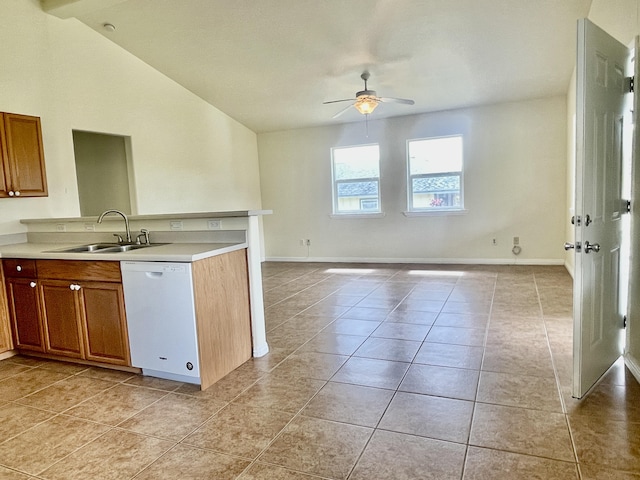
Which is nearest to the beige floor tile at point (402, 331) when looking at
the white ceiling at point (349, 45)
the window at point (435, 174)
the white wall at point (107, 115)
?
the white ceiling at point (349, 45)

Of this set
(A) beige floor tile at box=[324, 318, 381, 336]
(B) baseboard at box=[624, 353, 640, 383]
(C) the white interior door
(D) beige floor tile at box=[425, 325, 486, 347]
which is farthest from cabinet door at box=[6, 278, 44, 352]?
(B) baseboard at box=[624, 353, 640, 383]

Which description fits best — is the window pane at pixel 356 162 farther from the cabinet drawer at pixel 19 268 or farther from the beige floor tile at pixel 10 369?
the beige floor tile at pixel 10 369

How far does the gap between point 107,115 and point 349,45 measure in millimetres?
2975

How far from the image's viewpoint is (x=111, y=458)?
1885mm

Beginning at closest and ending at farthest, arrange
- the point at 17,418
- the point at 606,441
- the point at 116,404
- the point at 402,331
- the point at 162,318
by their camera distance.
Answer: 1. the point at 606,441
2. the point at 17,418
3. the point at 116,404
4. the point at 162,318
5. the point at 402,331

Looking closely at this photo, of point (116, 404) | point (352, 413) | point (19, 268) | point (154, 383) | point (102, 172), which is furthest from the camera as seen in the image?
point (102, 172)

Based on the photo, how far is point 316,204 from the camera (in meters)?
7.37

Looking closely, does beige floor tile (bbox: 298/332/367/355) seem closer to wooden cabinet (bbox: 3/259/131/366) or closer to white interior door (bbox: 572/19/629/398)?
wooden cabinet (bbox: 3/259/131/366)

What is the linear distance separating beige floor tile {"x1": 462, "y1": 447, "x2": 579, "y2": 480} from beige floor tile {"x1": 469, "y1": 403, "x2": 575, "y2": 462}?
0.15ft

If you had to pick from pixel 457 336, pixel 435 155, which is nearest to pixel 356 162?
pixel 435 155

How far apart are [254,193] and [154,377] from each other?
5.19 m

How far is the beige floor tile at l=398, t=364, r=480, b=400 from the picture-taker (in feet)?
7.76

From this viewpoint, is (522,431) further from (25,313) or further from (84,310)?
(25,313)

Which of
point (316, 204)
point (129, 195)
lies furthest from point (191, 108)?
point (316, 204)
